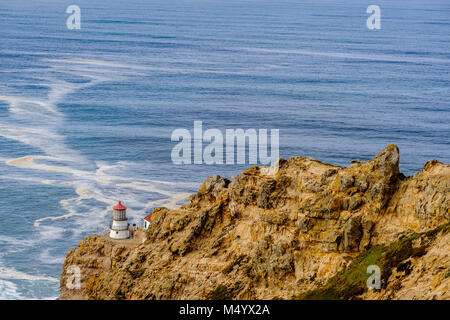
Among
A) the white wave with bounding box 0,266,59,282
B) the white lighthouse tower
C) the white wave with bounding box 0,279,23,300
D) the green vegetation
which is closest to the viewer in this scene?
the green vegetation

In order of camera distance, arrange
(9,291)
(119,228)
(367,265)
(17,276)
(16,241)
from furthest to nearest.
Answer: (16,241) → (17,276) → (119,228) → (9,291) → (367,265)

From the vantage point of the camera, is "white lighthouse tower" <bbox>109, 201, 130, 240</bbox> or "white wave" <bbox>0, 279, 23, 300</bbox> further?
"white lighthouse tower" <bbox>109, 201, 130, 240</bbox>

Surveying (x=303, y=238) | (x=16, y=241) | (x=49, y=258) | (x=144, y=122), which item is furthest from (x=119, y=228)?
(x=144, y=122)

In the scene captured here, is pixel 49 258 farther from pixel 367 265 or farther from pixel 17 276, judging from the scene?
pixel 367 265

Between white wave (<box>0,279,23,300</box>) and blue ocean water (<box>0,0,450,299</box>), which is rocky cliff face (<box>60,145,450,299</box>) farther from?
Result: blue ocean water (<box>0,0,450,299</box>)

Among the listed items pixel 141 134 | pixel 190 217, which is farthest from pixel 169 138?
pixel 190 217

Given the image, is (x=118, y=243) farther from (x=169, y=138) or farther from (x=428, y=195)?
(x=169, y=138)

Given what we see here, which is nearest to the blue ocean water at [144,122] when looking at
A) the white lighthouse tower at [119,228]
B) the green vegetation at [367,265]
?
the white lighthouse tower at [119,228]

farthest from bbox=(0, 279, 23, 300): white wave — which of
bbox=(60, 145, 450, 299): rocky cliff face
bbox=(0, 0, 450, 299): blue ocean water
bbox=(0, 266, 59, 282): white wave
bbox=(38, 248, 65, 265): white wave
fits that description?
bbox=(60, 145, 450, 299): rocky cliff face
